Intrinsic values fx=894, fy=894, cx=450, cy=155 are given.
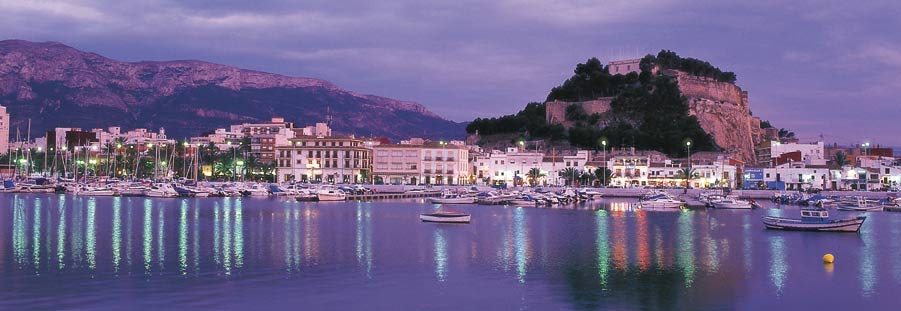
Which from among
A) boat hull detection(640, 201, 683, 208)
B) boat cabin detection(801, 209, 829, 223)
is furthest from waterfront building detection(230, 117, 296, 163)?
boat cabin detection(801, 209, 829, 223)

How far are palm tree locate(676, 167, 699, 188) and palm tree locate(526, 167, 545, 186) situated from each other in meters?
14.3

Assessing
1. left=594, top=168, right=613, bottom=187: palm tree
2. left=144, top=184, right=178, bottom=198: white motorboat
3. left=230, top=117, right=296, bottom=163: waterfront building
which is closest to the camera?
left=144, top=184, right=178, bottom=198: white motorboat

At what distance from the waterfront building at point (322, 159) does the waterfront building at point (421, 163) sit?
341 centimetres

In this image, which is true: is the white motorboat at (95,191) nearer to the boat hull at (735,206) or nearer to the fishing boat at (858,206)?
the boat hull at (735,206)

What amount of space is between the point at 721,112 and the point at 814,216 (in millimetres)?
71467

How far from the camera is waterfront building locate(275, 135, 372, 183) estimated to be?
97875 mm

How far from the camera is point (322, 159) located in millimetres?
97938

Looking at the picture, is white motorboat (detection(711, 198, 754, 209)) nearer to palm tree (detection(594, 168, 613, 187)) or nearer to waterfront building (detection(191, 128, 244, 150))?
palm tree (detection(594, 168, 613, 187))

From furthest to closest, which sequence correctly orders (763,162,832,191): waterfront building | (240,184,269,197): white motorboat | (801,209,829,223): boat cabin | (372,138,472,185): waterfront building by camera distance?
(372,138,472,185): waterfront building → (763,162,832,191): waterfront building → (240,184,269,197): white motorboat → (801,209,829,223): boat cabin

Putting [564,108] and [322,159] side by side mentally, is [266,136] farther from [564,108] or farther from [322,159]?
[564,108]

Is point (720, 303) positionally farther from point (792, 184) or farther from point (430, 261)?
point (792, 184)

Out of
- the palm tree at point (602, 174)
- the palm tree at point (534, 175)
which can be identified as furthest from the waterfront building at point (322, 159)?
the palm tree at point (602, 174)

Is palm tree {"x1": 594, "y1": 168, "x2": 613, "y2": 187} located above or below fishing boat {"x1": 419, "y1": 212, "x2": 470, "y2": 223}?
above

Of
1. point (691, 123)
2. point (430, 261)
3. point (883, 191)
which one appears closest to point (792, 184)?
point (883, 191)
